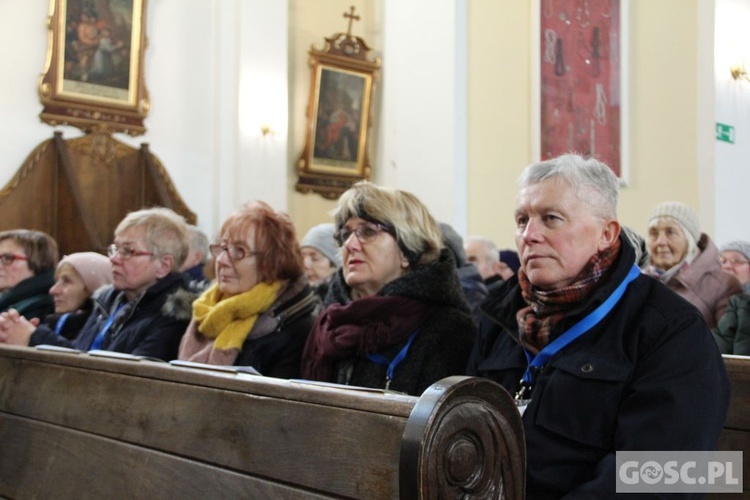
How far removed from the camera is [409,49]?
7902mm

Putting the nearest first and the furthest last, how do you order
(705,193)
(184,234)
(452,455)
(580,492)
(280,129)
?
(452,455)
(580,492)
(184,234)
(705,193)
(280,129)

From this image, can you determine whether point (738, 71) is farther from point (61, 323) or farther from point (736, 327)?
point (61, 323)

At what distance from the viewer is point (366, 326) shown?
299 cm

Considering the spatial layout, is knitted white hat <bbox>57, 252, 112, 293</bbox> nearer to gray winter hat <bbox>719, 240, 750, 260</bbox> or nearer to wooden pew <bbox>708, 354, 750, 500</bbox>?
wooden pew <bbox>708, 354, 750, 500</bbox>

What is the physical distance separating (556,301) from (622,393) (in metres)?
0.30

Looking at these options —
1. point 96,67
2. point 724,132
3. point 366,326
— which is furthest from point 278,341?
point 724,132

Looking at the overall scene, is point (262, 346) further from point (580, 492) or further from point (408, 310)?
point (580, 492)

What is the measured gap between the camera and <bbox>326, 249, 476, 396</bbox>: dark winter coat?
2895 millimetres

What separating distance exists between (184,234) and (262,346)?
1038 millimetres

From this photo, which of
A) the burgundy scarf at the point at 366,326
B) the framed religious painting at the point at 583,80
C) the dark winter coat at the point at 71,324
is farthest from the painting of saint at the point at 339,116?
the burgundy scarf at the point at 366,326

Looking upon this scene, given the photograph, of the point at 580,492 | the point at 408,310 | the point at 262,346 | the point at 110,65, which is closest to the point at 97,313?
the point at 262,346

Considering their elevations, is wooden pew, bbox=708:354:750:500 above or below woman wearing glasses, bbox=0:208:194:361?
below

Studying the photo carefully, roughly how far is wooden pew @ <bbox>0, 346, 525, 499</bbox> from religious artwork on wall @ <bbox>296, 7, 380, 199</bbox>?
8278mm

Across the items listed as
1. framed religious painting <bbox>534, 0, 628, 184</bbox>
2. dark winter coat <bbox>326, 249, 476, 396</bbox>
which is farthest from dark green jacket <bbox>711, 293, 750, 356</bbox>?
framed religious painting <bbox>534, 0, 628, 184</bbox>
